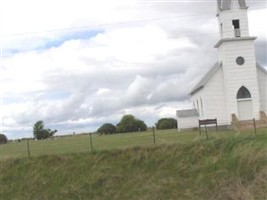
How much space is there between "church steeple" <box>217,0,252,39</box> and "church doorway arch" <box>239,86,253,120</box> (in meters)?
4.95

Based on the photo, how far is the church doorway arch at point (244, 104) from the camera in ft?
167

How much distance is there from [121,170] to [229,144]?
5.32 metres

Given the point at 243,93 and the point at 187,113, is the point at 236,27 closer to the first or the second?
the point at 243,93

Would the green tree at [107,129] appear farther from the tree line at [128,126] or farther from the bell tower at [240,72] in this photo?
the bell tower at [240,72]

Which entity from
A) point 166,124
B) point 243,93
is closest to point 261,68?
point 243,93

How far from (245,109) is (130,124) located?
1723 cm

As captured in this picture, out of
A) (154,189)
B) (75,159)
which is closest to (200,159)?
(154,189)

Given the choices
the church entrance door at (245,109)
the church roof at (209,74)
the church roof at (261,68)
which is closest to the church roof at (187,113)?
the church roof at (209,74)

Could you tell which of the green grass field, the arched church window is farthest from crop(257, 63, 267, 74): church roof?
the green grass field

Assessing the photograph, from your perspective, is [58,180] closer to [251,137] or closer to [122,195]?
[122,195]

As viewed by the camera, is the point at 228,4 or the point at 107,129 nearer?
the point at 228,4

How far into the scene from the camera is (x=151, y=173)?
2697cm

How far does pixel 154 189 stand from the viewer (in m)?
25.1

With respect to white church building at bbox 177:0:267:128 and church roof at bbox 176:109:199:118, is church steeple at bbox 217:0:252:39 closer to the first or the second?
white church building at bbox 177:0:267:128
